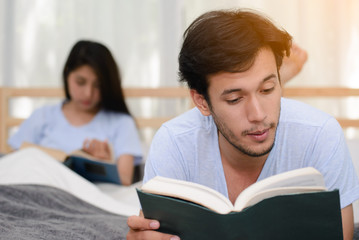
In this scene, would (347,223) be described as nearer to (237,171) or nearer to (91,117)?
(237,171)

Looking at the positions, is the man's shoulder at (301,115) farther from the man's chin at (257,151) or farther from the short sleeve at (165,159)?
the short sleeve at (165,159)

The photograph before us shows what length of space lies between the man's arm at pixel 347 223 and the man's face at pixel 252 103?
0.20 meters

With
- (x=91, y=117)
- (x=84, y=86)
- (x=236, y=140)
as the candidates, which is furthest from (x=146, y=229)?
(x=91, y=117)

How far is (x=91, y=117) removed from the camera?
2355 mm

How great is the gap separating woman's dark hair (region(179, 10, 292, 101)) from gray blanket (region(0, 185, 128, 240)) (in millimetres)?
495

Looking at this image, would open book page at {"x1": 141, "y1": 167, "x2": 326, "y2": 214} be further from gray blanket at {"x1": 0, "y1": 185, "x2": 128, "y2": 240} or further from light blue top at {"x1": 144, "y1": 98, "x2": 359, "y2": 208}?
gray blanket at {"x1": 0, "y1": 185, "x2": 128, "y2": 240}

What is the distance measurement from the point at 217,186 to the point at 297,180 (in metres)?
0.37

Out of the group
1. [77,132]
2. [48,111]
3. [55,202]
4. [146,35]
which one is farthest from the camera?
[146,35]

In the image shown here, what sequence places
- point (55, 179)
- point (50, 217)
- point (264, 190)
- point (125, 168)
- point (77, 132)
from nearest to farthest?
point (264, 190) < point (50, 217) < point (55, 179) < point (125, 168) < point (77, 132)

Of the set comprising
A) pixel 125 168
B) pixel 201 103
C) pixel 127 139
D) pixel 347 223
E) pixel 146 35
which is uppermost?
pixel 146 35

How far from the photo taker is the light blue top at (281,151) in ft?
3.35

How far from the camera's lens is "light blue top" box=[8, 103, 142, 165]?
2266 millimetres

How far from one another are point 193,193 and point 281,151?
361 mm

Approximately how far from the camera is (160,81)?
113 inches
